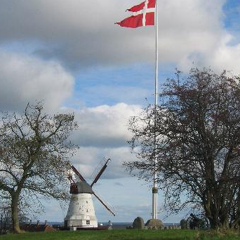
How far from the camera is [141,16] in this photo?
4328 centimetres

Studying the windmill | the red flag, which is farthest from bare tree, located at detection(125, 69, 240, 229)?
the windmill

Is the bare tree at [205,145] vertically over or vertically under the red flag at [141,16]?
under

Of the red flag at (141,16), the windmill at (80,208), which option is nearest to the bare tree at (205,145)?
the red flag at (141,16)

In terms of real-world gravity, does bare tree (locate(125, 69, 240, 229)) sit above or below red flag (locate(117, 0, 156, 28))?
below

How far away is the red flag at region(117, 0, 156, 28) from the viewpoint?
42.1 metres

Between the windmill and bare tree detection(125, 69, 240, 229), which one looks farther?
the windmill

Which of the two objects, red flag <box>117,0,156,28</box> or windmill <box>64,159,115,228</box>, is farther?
windmill <box>64,159,115,228</box>

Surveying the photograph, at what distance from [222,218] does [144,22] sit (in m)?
15.6

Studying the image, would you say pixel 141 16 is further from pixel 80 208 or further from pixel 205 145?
pixel 80 208

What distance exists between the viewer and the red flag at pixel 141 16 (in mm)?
42094

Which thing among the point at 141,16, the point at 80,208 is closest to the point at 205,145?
the point at 141,16

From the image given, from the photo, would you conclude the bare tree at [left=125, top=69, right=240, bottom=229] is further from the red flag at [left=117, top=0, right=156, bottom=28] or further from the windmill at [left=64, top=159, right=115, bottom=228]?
the windmill at [left=64, top=159, right=115, bottom=228]

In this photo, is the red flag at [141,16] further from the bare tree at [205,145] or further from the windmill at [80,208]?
the windmill at [80,208]

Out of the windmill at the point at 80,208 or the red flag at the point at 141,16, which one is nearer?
the red flag at the point at 141,16
